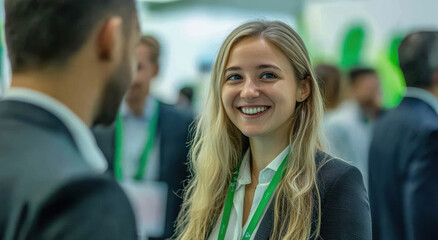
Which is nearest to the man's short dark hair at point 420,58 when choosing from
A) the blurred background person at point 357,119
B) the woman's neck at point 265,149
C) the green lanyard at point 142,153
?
the blurred background person at point 357,119

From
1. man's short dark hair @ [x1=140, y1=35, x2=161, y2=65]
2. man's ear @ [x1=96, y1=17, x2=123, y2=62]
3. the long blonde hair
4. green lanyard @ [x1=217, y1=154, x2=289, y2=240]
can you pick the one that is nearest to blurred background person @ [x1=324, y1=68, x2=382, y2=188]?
man's short dark hair @ [x1=140, y1=35, x2=161, y2=65]

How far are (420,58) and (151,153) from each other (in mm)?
1607

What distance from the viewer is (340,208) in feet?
5.44

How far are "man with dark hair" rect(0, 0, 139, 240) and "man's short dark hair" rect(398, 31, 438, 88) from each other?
6.98 ft

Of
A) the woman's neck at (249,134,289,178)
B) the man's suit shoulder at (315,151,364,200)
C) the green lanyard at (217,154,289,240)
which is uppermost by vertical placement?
the woman's neck at (249,134,289,178)

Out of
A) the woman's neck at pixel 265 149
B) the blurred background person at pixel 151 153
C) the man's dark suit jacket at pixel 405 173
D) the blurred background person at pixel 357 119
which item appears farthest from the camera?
the blurred background person at pixel 357 119

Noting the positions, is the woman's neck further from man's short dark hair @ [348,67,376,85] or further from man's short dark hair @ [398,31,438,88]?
man's short dark hair @ [348,67,376,85]

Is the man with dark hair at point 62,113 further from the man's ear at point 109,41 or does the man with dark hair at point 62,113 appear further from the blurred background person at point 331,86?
the blurred background person at point 331,86

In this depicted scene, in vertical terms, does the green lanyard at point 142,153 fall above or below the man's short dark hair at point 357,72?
below

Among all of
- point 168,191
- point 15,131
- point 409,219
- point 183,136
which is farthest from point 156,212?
point 15,131

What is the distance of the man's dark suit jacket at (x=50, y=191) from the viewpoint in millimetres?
833

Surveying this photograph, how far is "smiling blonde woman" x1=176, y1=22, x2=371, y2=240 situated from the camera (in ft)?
5.54

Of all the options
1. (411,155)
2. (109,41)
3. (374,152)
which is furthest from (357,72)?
(109,41)

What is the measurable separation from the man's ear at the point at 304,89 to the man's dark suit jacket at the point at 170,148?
1.27m
